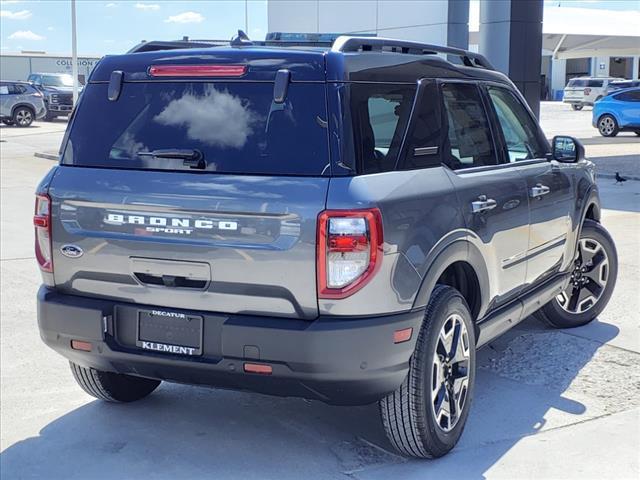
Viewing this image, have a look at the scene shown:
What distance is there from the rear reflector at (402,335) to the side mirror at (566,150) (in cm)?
239

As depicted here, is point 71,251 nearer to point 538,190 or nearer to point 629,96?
point 538,190

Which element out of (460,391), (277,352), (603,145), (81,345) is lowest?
(603,145)

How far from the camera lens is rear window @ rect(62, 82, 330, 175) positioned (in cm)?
363

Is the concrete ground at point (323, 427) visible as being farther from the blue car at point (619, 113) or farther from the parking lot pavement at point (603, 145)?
the blue car at point (619, 113)

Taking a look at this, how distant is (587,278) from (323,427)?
2726 mm

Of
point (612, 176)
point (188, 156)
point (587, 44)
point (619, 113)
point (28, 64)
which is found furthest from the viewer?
point (28, 64)

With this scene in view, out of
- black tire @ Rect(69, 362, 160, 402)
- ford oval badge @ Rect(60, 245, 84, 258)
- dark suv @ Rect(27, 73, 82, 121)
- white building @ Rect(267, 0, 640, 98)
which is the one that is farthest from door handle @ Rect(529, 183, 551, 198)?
dark suv @ Rect(27, 73, 82, 121)

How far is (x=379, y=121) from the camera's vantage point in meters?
3.84

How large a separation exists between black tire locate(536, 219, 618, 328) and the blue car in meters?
21.2

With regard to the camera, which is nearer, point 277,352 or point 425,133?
point 277,352

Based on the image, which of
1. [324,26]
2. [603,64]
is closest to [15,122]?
[324,26]

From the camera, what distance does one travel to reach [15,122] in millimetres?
34219

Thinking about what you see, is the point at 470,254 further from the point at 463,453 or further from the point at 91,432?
the point at 91,432

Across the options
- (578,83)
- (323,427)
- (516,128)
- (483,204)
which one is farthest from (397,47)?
(578,83)
